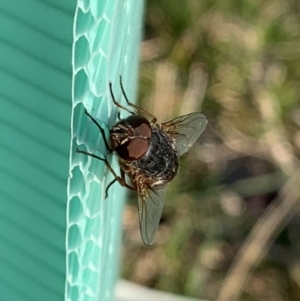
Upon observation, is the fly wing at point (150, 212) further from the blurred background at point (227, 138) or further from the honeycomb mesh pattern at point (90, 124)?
the blurred background at point (227, 138)

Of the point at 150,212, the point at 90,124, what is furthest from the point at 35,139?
the point at 150,212

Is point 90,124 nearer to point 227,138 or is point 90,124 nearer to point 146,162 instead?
point 146,162

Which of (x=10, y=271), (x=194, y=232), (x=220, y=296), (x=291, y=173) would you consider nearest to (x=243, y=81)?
(x=291, y=173)

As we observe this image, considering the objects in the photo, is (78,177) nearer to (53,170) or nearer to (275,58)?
(53,170)

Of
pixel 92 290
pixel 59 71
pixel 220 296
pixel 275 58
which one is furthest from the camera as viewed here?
pixel 275 58

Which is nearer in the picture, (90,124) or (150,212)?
(90,124)

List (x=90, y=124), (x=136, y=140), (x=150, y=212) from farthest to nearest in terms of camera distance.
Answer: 1. (x=150, y=212)
2. (x=136, y=140)
3. (x=90, y=124)
